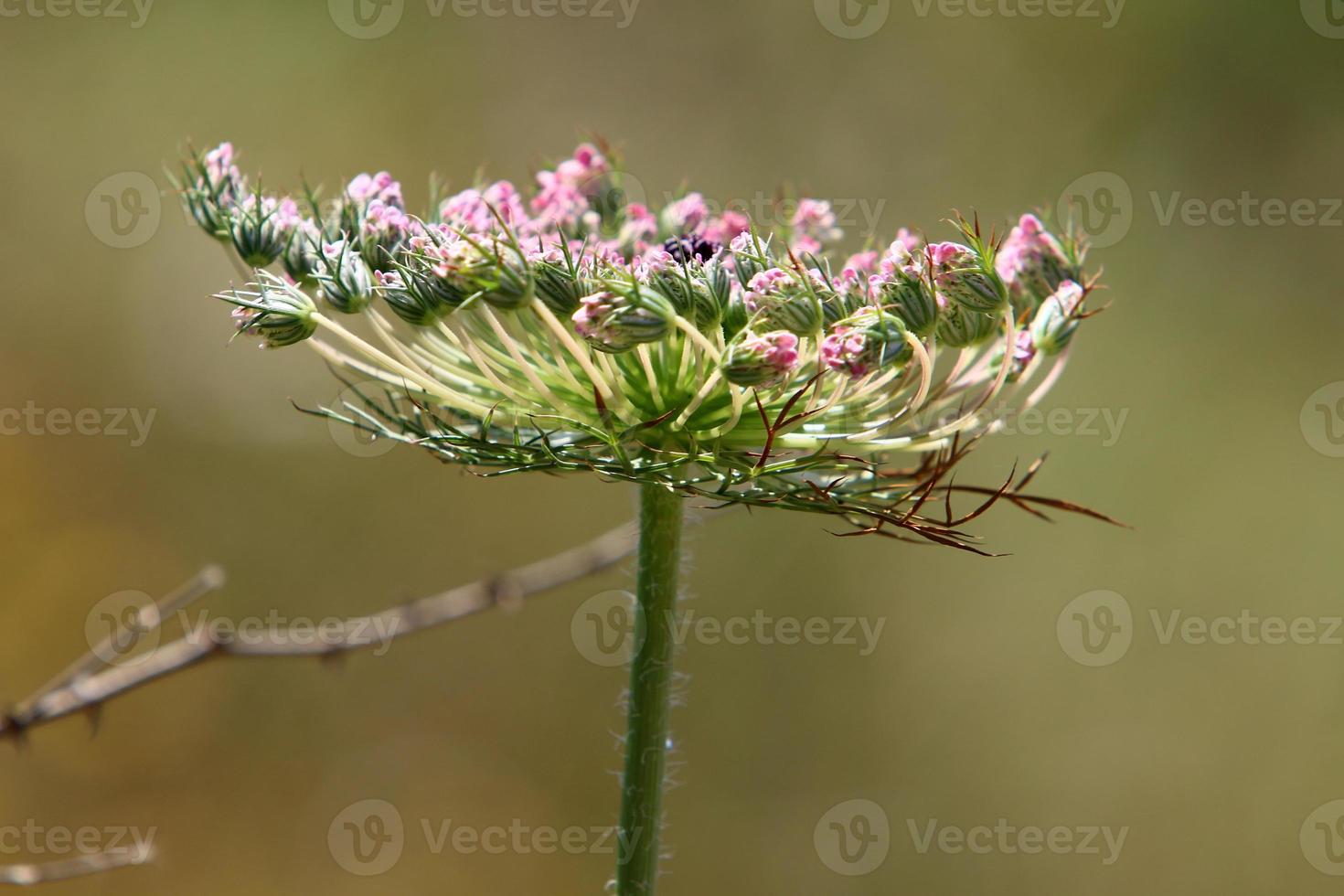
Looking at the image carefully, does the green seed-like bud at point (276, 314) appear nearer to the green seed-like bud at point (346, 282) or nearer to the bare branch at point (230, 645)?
the green seed-like bud at point (346, 282)

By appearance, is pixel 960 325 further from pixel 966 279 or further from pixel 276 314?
pixel 276 314

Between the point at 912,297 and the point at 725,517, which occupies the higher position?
the point at 912,297

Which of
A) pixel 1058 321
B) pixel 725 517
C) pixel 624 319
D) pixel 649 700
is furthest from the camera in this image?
pixel 725 517

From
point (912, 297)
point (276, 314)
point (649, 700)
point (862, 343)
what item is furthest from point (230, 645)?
point (912, 297)

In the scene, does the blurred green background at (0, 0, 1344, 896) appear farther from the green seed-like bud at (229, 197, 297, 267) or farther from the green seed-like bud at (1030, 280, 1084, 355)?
the green seed-like bud at (1030, 280, 1084, 355)

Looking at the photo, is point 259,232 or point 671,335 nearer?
point 259,232

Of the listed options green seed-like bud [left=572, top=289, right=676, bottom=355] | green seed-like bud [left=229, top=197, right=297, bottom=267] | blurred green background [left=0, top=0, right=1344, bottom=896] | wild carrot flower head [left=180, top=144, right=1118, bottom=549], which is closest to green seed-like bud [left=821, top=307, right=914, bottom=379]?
wild carrot flower head [left=180, top=144, right=1118, bottom=549]
